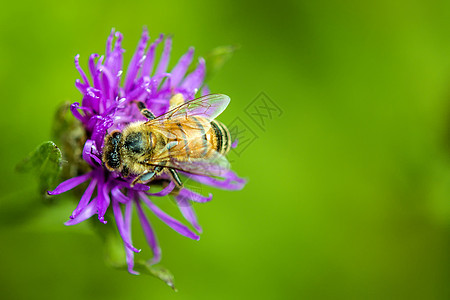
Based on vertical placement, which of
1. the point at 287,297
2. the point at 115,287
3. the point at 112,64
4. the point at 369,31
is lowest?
the point at 115,287

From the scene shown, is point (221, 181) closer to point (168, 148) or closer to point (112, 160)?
point (168, 148)

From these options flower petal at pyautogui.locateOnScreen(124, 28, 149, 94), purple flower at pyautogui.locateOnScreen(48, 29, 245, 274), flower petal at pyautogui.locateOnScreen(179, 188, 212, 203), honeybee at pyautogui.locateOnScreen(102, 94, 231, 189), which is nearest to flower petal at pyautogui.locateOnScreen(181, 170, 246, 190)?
purple flower at pyautogui.locateOnScreen(48, 29, 245, 274)

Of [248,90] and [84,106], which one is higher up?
[248,90]

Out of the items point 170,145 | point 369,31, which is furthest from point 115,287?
point 369,31

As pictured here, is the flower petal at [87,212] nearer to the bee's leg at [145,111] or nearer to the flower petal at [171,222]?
the flower petal at [171,222]

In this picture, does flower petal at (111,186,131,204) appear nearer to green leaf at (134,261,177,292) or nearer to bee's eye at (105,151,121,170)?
bee's eye at (105,151,121,170)

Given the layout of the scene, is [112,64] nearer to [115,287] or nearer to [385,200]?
[115,287]
